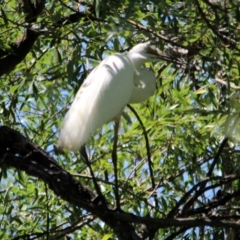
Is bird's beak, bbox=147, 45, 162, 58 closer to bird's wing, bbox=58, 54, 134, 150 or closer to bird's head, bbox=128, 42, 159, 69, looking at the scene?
bird's head, bbox=128, 42, 159, 69

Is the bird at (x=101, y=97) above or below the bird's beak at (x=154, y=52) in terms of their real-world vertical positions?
below

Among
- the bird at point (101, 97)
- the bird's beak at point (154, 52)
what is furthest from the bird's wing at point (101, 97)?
the bird's beak at point (154, 52)

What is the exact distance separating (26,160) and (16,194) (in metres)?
0.60

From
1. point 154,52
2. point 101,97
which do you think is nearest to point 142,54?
point 154,52

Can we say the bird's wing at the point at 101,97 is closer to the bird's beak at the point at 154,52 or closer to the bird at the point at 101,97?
the bird at the point at 101,97

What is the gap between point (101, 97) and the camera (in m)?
2.52

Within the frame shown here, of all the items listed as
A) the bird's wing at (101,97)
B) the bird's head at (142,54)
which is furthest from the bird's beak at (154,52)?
the bird's wing at (101,97)

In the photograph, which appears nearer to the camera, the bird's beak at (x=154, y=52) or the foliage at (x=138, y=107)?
the foliage at (x=138, y=107)

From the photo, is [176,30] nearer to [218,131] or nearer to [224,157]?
[218,131]

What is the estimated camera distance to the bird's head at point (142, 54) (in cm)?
263

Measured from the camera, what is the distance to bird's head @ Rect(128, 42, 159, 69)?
2.63 meters

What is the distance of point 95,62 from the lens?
109 inches

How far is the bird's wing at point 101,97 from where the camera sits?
2453mm

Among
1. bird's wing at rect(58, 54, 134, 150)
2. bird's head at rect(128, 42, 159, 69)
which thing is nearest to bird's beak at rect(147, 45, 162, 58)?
bird's head at rect(128, 42, 159, 69)
